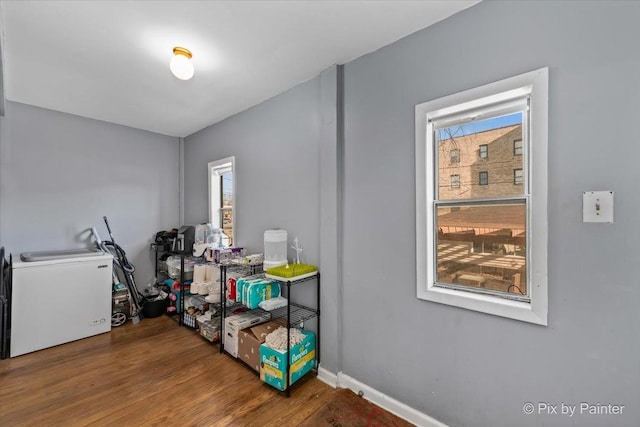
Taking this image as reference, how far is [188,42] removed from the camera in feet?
6.17

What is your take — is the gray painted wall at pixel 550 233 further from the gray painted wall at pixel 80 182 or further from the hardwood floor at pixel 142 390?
the gray painted wall at pixel 80 182

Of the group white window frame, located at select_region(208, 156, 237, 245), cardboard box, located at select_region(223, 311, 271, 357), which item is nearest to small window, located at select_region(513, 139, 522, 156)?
cardboard box, located at select_region(223, 311, 271, 357)

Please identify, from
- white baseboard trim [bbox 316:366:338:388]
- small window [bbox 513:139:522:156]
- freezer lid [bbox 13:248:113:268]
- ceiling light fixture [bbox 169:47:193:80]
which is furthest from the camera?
freezer lid [bbox 13:248:113:268]

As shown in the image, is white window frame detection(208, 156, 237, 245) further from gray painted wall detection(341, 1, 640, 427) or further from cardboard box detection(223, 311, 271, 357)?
gray painted wall detection(341, 1, 640, 427)

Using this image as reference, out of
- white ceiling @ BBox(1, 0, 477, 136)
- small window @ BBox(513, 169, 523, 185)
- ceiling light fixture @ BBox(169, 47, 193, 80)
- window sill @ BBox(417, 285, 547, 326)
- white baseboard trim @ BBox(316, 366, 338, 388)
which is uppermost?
white ceiling @ BBox(1, 0, 477, 136)

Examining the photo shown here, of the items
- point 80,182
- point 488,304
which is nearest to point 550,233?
point 488,304

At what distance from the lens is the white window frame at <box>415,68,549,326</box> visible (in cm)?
132

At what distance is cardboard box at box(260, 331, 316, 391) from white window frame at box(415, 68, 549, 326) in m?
1.05

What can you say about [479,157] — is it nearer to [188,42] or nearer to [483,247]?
[483,247]

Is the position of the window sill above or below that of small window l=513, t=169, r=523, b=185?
below

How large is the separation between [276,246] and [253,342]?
0.86 m

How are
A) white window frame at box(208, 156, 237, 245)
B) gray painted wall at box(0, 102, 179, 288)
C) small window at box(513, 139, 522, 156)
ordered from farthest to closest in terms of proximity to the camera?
white window frame at box(208, 156, 237, 245) < gray painted wall at box(0, 102, 179, 288) < small window at box(513, 139, 522, 156)

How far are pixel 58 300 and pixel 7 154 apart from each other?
1676 mm

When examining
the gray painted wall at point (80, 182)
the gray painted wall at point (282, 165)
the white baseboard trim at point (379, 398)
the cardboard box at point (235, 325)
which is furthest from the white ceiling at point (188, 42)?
the white baseboard trim at point (379, 398)
